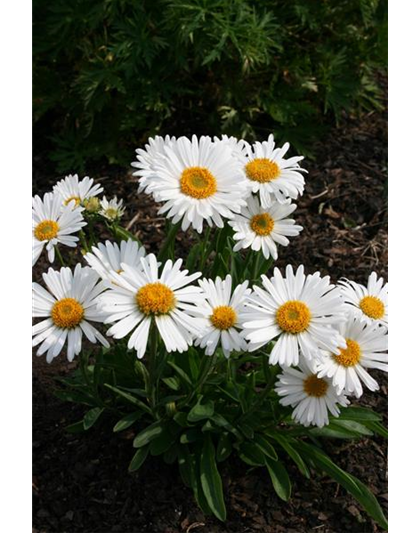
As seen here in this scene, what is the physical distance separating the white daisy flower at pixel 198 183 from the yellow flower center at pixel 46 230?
302 millimetres

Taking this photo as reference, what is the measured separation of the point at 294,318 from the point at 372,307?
1.13ft

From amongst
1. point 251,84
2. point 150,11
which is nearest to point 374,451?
point 251,84

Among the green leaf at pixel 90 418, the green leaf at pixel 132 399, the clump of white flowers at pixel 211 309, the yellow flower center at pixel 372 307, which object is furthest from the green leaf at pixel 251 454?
the yellow flower center at pixel 372 307

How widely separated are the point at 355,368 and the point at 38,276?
1.79 metres

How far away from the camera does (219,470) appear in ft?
8.90

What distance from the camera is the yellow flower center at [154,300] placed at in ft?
6.71

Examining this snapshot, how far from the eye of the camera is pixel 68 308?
216 centimetres

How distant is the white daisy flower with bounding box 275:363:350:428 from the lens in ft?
7.48

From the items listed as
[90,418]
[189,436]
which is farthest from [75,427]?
[189,436]

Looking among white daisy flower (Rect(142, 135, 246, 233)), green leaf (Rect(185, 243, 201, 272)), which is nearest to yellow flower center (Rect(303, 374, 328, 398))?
white daisy flower (Rect(142, 135, 246, 233))

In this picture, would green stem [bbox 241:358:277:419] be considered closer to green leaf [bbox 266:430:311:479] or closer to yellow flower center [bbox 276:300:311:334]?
green leaf [bbox 266:430:311:479]

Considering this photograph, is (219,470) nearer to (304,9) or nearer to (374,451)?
(374,451)

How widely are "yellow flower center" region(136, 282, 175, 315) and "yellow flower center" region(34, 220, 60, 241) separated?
0.35m

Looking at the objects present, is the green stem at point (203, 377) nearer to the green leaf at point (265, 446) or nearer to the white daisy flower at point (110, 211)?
the green leaf at point (265, 446)
